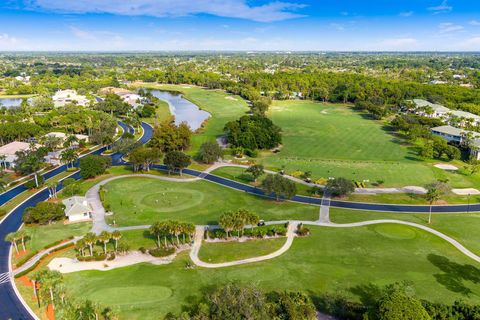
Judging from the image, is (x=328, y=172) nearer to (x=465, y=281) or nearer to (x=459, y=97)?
(x=465, y=281)

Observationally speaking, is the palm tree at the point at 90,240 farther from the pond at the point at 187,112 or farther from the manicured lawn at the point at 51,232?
the pond at the point at 187,112

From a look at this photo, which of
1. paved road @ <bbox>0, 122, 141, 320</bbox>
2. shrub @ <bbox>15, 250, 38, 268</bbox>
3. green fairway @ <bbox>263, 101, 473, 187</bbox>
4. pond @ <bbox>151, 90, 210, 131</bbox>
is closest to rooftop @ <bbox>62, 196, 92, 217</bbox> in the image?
paved road @ <bbox>0, 122, 141, 320</bbox>

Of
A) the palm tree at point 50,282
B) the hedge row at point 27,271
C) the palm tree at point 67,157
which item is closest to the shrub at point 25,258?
the hedge row at point 27,271

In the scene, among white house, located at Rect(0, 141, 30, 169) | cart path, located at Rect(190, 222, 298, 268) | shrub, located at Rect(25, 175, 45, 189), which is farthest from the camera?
white house, located at Rect(0, 141, 30, 169)

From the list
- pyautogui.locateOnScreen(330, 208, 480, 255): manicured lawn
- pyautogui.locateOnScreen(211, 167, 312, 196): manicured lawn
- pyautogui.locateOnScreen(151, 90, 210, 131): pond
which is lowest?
pyautogui.locateOnScreen(330, 208, 480, 255): manicured lawn

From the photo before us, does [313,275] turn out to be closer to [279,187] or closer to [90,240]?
[279,187]

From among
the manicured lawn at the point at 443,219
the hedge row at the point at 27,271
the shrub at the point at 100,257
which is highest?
the manicured lawn at the point at 443,219

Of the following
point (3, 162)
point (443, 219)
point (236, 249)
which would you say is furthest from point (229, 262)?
point (3, 162)

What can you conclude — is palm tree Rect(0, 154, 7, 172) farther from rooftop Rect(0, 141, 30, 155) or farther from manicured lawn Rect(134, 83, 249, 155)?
manicured lawn Rect(134, 83, 249, 155)

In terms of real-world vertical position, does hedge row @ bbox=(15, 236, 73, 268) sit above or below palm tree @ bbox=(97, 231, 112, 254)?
below
